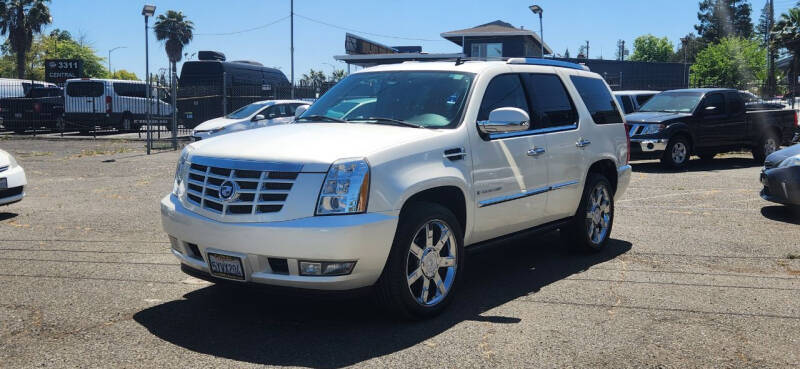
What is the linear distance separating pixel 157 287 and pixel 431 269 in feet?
7.31

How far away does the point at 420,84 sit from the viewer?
6023mm

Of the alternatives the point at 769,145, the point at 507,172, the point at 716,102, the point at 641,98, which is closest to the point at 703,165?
the point at 716,102

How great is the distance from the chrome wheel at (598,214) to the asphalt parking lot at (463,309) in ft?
0.66

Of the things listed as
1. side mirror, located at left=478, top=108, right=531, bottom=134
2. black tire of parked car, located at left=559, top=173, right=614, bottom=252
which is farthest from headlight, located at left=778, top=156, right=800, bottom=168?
side mirror, located at left=478, top=108, right=531, bottom=134

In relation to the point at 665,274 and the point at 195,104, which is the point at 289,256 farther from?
the point at 195,104

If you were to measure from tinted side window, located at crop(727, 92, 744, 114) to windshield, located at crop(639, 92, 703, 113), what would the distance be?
0.79 m

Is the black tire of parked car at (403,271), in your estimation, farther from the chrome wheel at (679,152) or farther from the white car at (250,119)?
the white car at (250,119)

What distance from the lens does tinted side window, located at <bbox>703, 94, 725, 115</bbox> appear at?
16594mm

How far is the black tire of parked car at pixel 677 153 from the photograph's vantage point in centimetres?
1580

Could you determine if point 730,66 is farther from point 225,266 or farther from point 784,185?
point 225,266

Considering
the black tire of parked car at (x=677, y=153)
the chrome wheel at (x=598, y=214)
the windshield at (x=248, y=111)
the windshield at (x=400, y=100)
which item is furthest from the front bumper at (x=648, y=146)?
the windshield at (x=400, y=100)

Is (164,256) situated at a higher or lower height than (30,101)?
lower

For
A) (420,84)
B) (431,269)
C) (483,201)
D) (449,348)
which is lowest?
(449,348)

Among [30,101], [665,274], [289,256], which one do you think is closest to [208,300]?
[289,256]
